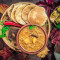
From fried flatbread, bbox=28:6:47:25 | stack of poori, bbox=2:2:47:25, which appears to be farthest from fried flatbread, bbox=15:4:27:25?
fried flatbread, bbox=28:6:47:25

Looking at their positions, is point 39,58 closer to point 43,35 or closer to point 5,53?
point 5,53

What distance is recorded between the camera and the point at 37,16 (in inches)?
86.8

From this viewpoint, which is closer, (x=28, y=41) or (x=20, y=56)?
(x=28, y=41)

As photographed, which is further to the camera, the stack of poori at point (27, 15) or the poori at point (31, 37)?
the stack of poori at point (27, 15)

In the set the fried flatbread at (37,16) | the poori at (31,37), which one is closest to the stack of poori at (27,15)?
the fried flatbread at (37,16)

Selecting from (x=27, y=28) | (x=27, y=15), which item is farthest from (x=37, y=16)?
(x=27, y=28)

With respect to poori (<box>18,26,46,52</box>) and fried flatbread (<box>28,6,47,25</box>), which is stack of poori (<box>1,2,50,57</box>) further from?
poori (<box>18,26,46,52</box>)

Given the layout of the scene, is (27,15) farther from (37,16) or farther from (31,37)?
(31,37)

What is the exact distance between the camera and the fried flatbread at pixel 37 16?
7.11 ft

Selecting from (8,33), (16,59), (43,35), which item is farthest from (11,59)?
(43,35)

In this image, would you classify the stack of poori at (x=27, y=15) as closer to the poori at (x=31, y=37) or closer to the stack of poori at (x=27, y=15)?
the stack of poori at (x=27, y=15)

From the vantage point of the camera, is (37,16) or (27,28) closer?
(27,28)

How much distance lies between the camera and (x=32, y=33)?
2.05m

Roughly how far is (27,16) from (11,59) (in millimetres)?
1468
